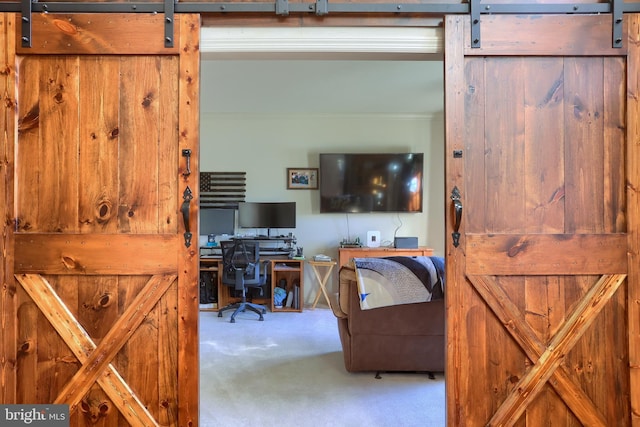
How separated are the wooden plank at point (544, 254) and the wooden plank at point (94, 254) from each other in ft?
4.50

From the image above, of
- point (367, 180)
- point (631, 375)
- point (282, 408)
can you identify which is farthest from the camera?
point (367, 180)

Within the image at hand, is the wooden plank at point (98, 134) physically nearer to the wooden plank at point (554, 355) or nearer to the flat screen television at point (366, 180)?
the wooden plank at point (554, 355)

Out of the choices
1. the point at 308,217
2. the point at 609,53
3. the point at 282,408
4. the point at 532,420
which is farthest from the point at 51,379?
the point at 308,217

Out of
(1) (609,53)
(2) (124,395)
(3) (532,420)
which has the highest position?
(1) (609,53)

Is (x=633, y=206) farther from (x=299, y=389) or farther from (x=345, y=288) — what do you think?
(x=299, y=389)

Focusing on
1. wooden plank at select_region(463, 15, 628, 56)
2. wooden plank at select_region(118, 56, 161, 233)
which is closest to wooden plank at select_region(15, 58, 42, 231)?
wooden plank at select_region(118, 56, 161, 233)

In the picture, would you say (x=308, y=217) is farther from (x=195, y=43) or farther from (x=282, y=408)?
(x=195, y=43)

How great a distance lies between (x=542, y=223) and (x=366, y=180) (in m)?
3.25

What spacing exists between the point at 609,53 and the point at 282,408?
2545mm

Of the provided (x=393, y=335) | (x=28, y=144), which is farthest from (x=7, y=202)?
(x=393, y=335)

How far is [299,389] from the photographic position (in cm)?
Result: 231

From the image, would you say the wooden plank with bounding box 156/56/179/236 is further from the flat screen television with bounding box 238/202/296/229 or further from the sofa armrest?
the flat screen television with bounding box 238/202/296/229

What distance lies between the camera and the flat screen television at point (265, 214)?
464 centimetres

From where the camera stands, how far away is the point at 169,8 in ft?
4.92
